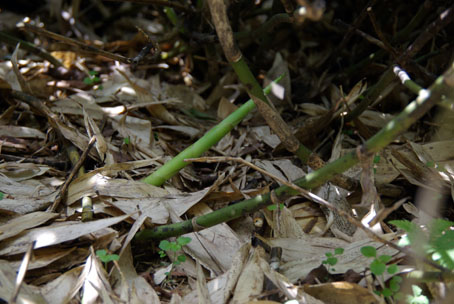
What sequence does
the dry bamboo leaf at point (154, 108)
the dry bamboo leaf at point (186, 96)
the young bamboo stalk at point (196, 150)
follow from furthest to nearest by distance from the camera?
the dry bamboo leaf at point (186, 96), the dry bamboo leaf at point (154, 108), the young bamboo stalk at point (196, 150)

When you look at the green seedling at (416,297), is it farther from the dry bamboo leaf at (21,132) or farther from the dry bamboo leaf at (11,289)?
the dry bamboo leaf at (21,132)

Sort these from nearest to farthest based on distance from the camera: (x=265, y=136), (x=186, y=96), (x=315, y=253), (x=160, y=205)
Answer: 1. (x=315, y=253)
2. (x=160, y=205)
3. (x=265, y=136)
4. (x=186, y=96)

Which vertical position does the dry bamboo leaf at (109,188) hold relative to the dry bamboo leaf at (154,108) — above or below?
below

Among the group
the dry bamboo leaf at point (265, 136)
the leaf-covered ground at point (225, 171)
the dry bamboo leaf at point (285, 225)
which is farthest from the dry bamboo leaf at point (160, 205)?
the dry bamboo leaf at point (265, 136)

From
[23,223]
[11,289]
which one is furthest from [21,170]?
[11,289]

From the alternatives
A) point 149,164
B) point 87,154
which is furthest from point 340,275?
point 87,154

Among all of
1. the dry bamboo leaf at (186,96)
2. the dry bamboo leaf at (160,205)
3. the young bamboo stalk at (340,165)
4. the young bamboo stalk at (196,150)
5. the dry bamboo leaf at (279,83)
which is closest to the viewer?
the young bamboo stalk at (340,165)

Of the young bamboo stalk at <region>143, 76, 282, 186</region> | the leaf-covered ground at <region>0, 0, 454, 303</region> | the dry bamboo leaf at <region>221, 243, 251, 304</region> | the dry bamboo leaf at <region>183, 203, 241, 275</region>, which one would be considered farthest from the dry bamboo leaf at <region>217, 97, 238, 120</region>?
the dry bamboo leaf at <region>221, 243, 251, 304</region>

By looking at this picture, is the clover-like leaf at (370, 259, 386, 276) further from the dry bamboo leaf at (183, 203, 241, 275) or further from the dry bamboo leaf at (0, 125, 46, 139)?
the dry bamboo leaf at (0, 125, 46, 139)

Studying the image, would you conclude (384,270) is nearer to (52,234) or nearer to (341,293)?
(341,293)

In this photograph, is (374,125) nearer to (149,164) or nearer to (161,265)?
(149,164)

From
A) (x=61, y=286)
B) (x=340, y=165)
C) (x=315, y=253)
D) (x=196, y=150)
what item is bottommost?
(x=61, y=286)
